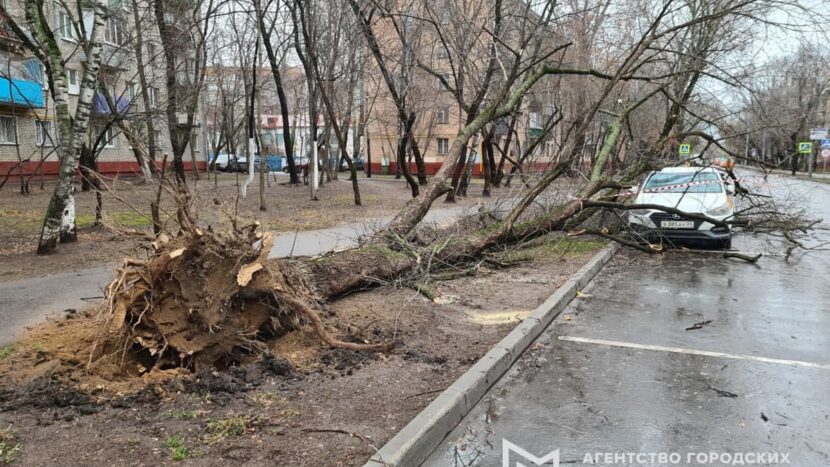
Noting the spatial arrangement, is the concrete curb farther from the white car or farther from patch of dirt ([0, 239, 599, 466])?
the white car

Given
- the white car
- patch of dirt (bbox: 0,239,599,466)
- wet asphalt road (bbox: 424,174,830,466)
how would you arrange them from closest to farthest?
patch of dirt (bbox: 0,239,599,466)
wet asphalt road (bbox: 424,174,830,466)
the white car

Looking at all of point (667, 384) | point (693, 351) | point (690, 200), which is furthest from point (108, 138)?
point (667, 384)

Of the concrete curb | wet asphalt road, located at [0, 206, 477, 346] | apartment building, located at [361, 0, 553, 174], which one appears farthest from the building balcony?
the concrete curb

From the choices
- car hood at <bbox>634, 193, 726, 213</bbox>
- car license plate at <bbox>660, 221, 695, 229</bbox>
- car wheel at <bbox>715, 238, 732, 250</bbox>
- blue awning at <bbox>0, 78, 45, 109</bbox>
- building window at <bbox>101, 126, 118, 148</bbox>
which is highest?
blue awning at <bbox>0, 78, 45, 109</bbox>

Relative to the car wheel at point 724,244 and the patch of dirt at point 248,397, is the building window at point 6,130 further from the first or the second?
the car wheel at point 724,244

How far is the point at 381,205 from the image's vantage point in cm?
2012

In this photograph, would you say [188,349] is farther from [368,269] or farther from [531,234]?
[531,234]

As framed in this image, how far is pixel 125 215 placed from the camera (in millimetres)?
14664

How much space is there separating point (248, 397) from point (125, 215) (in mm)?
12445

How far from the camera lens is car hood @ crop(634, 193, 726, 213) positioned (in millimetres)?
11219

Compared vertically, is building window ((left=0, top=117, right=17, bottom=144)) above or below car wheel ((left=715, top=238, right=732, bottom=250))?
above

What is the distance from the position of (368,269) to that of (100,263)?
4670 mm

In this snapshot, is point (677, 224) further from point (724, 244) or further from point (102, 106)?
point (102, 106)

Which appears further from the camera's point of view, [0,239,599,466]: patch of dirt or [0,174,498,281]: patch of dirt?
[0,174,498,281]: patch of dirt
